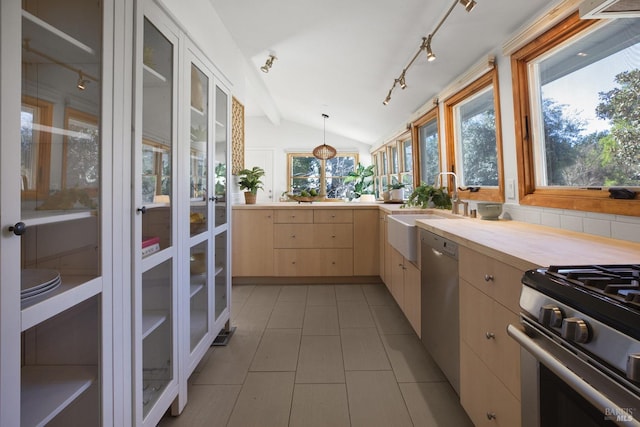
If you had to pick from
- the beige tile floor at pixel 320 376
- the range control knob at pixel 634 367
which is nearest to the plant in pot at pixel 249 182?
the beige tile floor at pixel 320 376

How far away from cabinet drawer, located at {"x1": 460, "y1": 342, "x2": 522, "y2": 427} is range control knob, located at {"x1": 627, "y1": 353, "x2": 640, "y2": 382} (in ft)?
1.88

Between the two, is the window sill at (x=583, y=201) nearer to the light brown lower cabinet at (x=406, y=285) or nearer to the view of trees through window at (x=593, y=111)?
the view of trees through window at (x=593, y=111)

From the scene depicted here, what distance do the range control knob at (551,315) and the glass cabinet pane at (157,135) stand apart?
54.9 inches

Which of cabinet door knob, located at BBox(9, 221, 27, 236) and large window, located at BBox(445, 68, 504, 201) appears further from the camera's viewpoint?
large window, located at BBox(445, 68, 504, 201)

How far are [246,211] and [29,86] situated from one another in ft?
9.32

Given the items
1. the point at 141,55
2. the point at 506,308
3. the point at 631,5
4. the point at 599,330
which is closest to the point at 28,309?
the point at 141,55

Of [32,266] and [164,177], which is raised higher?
[164,177]

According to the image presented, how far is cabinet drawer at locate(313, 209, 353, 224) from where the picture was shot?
3.60m

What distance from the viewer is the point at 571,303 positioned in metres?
0.69

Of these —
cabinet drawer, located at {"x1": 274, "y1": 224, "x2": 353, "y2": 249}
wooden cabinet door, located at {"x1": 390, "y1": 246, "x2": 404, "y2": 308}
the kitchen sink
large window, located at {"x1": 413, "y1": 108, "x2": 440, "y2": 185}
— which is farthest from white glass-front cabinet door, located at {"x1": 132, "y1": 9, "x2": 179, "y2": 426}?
large window, located at {"x1": 413, "y1": 108, "x2": 440, "y2": 185}

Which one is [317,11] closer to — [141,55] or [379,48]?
[379,48]

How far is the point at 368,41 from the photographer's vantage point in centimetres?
273

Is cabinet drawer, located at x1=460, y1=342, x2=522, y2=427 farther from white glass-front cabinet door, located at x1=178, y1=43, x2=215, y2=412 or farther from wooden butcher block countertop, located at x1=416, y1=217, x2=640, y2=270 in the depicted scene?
white glass-front cabinet door, located at x1=178, y1=43, x2=215, y2=412

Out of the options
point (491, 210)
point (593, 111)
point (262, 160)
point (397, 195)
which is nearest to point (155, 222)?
point (491, 210)
